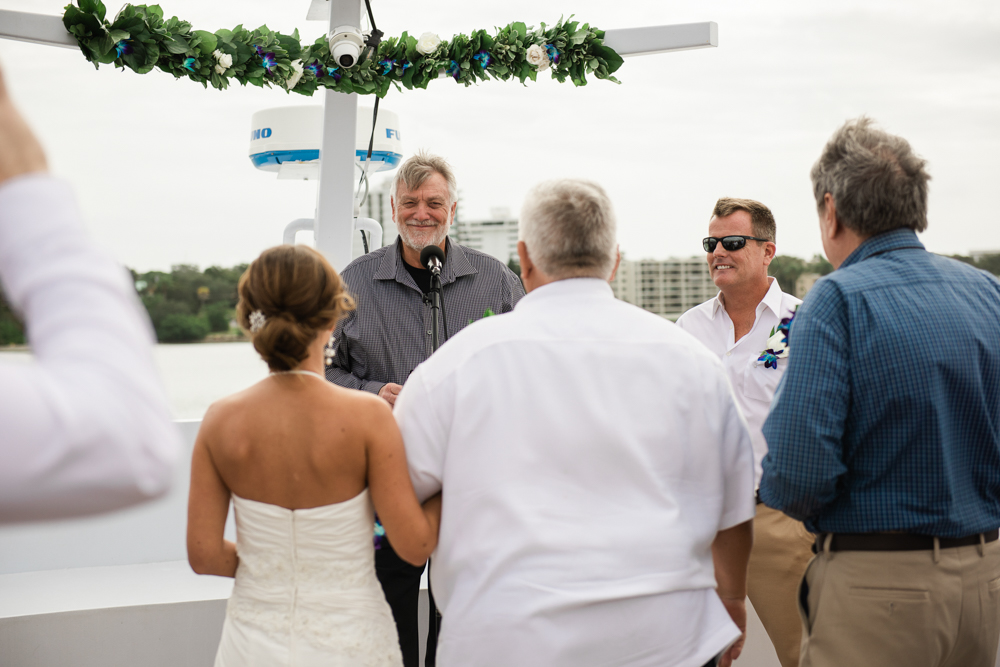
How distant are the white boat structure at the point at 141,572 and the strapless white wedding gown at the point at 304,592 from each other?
1.49 metres

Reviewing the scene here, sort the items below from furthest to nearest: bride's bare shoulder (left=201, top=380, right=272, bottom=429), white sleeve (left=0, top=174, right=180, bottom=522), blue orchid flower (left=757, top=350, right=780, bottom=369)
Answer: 1. blue orchid flower (left=757, top=350, right=780, bottom=369)
2. bride's bare shoulder (left=201, top=380, right=272, bottom=429)
3. white sleeve (left=0, top=174, right=180, bottom=522)

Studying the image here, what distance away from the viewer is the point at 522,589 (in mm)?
1560

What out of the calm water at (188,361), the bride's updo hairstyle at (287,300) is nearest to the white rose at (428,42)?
the calm water at (188,361)

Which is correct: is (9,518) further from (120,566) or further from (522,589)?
(120,566)

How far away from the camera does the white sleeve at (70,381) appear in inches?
19.7

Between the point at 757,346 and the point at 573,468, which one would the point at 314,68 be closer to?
the point at 757,346

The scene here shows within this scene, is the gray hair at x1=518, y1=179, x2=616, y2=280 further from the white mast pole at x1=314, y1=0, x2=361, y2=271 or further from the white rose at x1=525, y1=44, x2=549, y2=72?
the white mast pole at x1=314, y1=0, x2=361, y2=271

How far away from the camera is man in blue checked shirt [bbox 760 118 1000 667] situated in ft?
5.58

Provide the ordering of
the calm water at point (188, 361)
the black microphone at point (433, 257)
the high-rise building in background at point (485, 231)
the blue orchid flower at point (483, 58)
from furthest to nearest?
the high-rise building in background at point (485, 231)
the blue orchid flower at point (483, 58)
the black microphone at point (433, 257)
the calm water at point (188, 361)

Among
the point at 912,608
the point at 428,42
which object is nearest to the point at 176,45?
the point at 428,42

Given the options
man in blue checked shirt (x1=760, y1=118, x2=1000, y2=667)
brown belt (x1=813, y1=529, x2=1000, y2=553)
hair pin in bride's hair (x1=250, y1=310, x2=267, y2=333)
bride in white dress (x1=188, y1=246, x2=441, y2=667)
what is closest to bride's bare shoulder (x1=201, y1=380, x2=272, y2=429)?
bride in white dress (x1=188, y1=246, x2=441, y2=667)

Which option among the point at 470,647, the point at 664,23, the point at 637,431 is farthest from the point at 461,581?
the point at 664,23

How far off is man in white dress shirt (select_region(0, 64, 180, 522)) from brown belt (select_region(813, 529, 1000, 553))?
166 cm

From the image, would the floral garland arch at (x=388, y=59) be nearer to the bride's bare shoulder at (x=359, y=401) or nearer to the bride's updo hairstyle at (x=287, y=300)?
the bride's updo hairstyle at (x=287, y=300)
